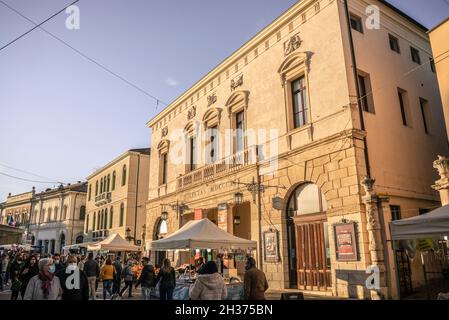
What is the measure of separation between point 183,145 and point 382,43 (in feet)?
43.0

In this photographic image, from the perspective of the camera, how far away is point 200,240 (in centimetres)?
1067

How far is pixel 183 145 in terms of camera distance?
75.5ft

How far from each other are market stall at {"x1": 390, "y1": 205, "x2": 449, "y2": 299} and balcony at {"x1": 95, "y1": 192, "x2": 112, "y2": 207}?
2995 cm

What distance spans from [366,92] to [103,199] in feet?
101

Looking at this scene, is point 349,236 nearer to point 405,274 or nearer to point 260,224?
point 405,274

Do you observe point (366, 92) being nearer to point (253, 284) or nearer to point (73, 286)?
point (253, 284)

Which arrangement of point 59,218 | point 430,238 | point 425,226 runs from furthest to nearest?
point 59,218 → point 430,238 → point 425,226

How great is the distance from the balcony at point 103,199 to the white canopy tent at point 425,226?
31.7 meters

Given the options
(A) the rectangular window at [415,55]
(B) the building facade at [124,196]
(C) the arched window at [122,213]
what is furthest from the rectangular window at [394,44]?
(C) the arched window at [122,213]

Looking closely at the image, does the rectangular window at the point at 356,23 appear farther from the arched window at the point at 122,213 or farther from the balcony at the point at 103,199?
the balcony at the point at 103,199

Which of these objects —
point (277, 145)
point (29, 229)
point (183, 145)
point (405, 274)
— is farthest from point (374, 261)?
point (29, 229)

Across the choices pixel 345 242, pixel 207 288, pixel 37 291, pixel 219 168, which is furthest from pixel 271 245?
pixel 37 291

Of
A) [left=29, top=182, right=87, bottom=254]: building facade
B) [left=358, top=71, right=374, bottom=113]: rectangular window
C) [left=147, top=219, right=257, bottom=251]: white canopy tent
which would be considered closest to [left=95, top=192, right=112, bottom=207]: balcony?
[left=29, top=182, right=87, bottom=254]: building facade
